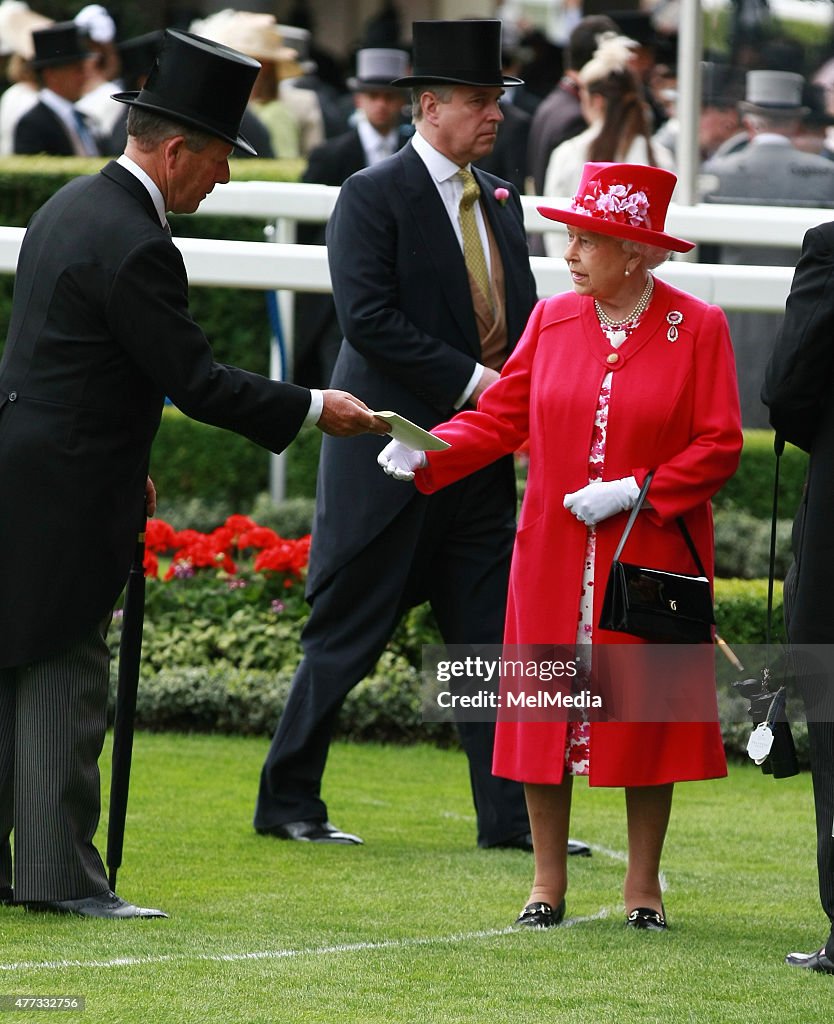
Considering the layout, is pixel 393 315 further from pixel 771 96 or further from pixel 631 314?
pixel 771 96

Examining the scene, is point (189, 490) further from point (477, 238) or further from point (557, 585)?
point (557, 585)

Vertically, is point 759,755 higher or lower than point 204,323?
lower

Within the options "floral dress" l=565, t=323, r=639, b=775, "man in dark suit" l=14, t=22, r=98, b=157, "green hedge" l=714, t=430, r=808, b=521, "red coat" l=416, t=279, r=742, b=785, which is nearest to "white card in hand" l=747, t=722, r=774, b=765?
"red coat" l=416, t=279, r=742, b=785

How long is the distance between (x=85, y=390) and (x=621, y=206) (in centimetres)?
139

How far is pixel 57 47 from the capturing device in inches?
512

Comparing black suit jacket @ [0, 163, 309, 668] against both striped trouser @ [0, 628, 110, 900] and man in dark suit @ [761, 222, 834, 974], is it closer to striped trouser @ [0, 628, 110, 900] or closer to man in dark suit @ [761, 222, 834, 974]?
striped trouser @ [0, 628, 110, 900]

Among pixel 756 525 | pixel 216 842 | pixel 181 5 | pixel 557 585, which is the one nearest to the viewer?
pixel 557 585

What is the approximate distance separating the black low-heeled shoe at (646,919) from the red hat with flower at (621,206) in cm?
165

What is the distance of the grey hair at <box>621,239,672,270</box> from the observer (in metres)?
5.04

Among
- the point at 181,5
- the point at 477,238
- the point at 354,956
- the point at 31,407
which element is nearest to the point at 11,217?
the point at 477,238

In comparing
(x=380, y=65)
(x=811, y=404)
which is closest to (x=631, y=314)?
(x=811, y=404)

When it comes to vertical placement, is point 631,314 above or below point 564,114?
below

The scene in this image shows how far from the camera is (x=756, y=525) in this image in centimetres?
982

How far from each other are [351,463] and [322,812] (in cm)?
109
